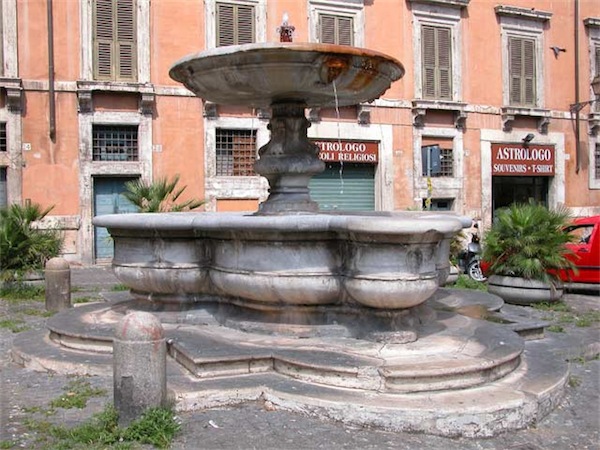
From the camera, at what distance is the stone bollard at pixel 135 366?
13.1 ft

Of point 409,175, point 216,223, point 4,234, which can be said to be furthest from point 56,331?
point 409,175

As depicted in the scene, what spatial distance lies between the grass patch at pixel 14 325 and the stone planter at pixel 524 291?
6.57m

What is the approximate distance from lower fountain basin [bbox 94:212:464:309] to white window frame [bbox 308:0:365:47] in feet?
45.5

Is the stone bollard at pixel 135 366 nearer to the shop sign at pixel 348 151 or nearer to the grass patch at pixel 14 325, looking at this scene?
the grass patch at pixel 14 325

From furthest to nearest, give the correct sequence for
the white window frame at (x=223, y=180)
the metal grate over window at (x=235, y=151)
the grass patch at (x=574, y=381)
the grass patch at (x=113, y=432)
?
1. the metal grate over window at (x=235, y=151)
2. the white window frame at (x=223, y=180)
3. the grass patch at (x=574, y=381)
4. the grass patch at (x=113, y=432)

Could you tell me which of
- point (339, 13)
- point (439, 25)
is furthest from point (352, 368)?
point (439, 25)

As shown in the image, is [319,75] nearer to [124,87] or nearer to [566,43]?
[124,87]

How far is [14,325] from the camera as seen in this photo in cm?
801

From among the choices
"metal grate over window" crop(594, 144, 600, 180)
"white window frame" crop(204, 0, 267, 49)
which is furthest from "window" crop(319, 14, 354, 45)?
"metal grate over window" crop(594, 144, 600, 180)

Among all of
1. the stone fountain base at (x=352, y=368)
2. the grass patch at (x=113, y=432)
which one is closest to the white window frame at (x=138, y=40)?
the stone fountain base at (x=352, y=368)

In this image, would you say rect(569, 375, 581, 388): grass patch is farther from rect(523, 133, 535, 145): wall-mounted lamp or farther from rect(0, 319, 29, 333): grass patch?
rect(523, 133, 535, 145): wall-mounted lamp

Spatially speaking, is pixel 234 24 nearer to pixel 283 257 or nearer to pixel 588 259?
pixel 588 259

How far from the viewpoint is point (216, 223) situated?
6047mm

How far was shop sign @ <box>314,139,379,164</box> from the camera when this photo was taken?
64.3 feet
